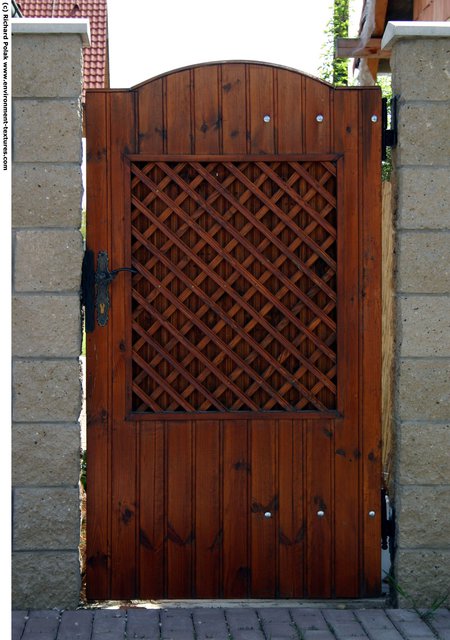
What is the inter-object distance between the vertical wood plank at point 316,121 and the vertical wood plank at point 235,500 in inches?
Result: 49.9

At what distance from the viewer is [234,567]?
4.50 metres

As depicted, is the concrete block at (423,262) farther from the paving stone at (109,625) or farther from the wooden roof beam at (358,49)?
the wooden roof beam at (358,49)

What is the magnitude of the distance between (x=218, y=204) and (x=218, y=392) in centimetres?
83

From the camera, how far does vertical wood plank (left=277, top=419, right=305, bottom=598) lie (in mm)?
4480

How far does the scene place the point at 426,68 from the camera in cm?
439

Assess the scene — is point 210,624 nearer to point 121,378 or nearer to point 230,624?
point 230,624

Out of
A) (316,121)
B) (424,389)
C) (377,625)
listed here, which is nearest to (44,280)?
(316,121)

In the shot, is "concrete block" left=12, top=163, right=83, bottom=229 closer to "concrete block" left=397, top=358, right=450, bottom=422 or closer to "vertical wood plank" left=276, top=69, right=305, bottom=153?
"vertical wood plank" left=276, top=69, right=305, bottom=153

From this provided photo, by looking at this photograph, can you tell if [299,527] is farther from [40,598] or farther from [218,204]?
[218,204]

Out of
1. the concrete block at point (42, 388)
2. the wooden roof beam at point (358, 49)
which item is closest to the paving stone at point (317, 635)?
the concrete block at point (42, 388)

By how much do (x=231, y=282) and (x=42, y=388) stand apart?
→ 0.94 metres

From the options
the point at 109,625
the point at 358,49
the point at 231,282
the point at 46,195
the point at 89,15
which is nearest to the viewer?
the point at 109,625

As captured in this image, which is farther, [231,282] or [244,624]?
[231,282]

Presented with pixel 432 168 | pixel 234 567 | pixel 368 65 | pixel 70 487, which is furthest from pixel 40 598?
pixel 368 65
